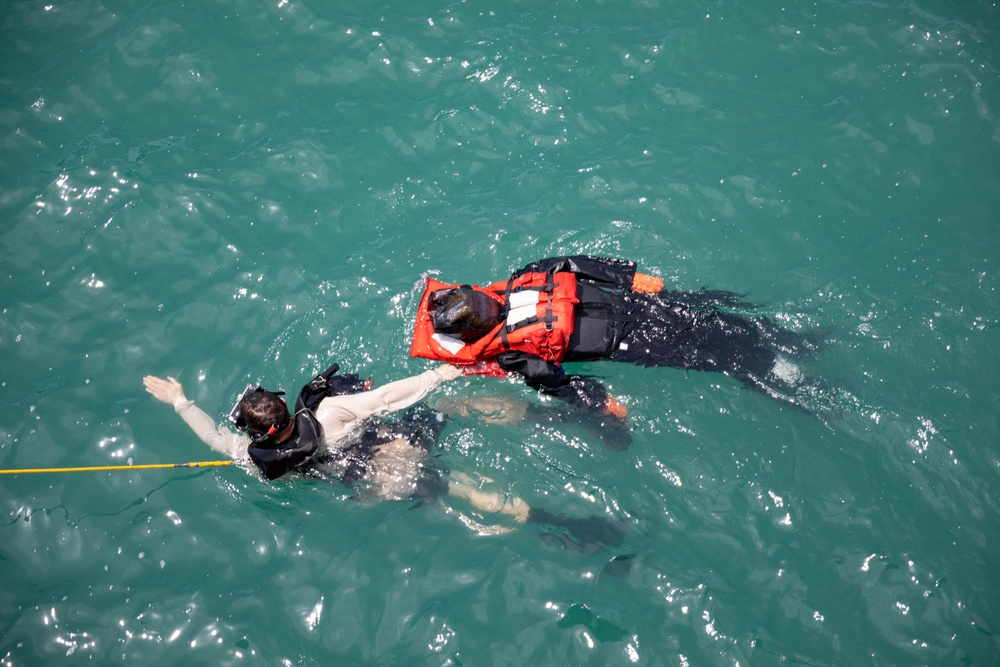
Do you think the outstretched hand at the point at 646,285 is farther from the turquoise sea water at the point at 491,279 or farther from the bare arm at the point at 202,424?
the bare arm at the point at 202,424

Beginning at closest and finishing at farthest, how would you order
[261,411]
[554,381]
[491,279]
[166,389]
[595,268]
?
[261,411], [554,381], [595,268], [166,389], [491,279]

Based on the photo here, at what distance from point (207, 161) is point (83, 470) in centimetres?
419

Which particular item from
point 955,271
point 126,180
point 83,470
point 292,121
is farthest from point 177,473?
point 955,271

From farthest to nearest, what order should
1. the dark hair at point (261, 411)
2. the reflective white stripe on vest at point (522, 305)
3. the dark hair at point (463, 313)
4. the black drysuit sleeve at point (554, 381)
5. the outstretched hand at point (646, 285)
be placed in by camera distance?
the outstretched hand at point (646, 285) < the reflective white stripe on vest at point (522, 305) < the black drysuit sleeve at point (554, 381) < the dark hair at point (463, 313) < the dark hair at point (261, 411)

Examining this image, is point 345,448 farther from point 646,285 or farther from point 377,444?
point 646,285

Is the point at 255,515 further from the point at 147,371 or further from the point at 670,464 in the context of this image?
the point at 670,464

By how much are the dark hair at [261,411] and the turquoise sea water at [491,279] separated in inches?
58.6

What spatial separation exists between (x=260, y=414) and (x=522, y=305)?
8.54ft

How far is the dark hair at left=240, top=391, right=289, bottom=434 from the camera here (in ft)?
19.0

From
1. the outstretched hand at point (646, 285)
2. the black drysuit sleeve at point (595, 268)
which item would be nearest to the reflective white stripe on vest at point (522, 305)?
the black drysuit sleeve at point (595, 268)

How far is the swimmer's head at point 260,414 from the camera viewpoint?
5.79m

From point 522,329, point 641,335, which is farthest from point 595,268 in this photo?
point 522,329

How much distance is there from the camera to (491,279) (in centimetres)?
833

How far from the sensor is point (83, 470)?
7.34m
